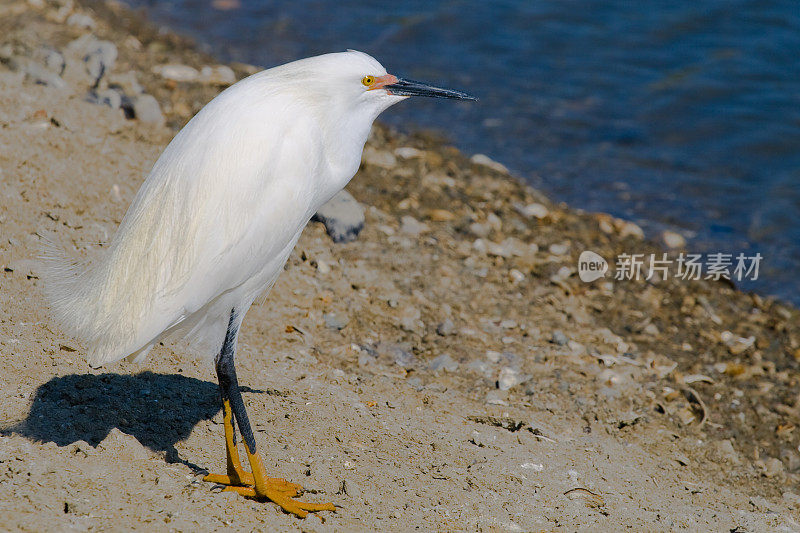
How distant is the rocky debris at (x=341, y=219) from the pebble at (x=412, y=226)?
45 cm

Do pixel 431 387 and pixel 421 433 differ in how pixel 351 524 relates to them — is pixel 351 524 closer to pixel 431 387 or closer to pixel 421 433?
pixel 421 433

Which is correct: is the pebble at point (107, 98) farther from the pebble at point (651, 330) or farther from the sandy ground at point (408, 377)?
the pebble at point (651, 330)

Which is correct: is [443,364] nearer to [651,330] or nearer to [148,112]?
[651,330]

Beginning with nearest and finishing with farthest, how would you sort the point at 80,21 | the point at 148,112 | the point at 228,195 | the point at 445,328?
the point at 228,195, the point at 445,328, the point at 148,112, the point at 80,21

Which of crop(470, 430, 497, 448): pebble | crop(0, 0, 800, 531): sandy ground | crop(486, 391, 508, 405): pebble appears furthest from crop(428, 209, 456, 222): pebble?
crop(470, 430, 497, 448): pebble

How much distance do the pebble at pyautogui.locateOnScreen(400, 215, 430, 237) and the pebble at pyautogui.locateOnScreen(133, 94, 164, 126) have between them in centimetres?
224

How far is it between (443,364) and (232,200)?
7.46 feet

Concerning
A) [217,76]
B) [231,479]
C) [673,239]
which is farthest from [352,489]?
[217,76]

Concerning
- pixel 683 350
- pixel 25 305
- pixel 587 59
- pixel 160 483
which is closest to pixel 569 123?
pixel 587 59

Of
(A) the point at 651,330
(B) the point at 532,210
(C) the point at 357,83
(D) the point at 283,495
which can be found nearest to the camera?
(C) the point at 357,83

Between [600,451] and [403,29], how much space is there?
26.2 ft

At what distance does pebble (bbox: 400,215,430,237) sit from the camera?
680cm

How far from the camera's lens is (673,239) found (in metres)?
7.98

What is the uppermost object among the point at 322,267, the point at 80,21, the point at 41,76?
the point at 80,21
